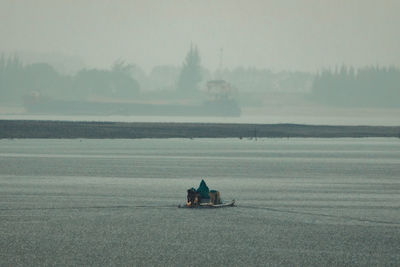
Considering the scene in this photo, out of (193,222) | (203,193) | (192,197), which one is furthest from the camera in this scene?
(203,193)

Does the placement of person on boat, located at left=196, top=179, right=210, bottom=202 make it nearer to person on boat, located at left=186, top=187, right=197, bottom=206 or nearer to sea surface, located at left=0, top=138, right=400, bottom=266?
person on boat, located at left=186, top=187, right=197, bottom=206

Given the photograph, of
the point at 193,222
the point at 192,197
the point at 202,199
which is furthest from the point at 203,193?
the point at 193,222

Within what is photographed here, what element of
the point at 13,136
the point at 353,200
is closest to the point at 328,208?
the point at 353,200

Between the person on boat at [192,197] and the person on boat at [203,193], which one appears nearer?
the person on boat at [192,197]

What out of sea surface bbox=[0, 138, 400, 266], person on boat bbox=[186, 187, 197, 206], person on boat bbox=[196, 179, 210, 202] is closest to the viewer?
sea surface bbox=[0, 138, 400, 266]

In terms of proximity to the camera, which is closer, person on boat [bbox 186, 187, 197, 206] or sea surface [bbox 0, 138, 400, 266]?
sea surface [bbox 0, 138, 400, 266]

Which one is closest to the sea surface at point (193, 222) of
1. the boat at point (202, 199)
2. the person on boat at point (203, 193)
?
the boat at point (202, 199)

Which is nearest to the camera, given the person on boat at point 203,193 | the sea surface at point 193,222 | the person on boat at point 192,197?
the sea surface at point 193,222

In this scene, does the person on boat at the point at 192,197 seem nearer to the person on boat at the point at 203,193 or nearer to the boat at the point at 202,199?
the boat at the point at 202,199

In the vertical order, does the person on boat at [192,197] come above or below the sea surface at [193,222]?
above

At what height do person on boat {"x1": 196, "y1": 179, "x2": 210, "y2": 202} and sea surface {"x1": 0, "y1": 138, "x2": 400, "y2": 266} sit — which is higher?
person on boat {"x1": 196, "y1": 179, "x2": 210, "y2": 202}

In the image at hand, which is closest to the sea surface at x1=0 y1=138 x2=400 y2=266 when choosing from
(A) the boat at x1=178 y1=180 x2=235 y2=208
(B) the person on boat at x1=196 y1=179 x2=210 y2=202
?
(A) the boat at x1=178 y1=180 x2=235 y2=208

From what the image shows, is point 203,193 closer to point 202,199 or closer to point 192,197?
point 202,199

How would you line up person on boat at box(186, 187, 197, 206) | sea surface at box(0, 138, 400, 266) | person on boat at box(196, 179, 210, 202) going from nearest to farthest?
sea surface at box(0, 138, 400, 266)
person on boat at box(186, 187, 197, 206)
person on boat at box(196, 179, 210, 202)
